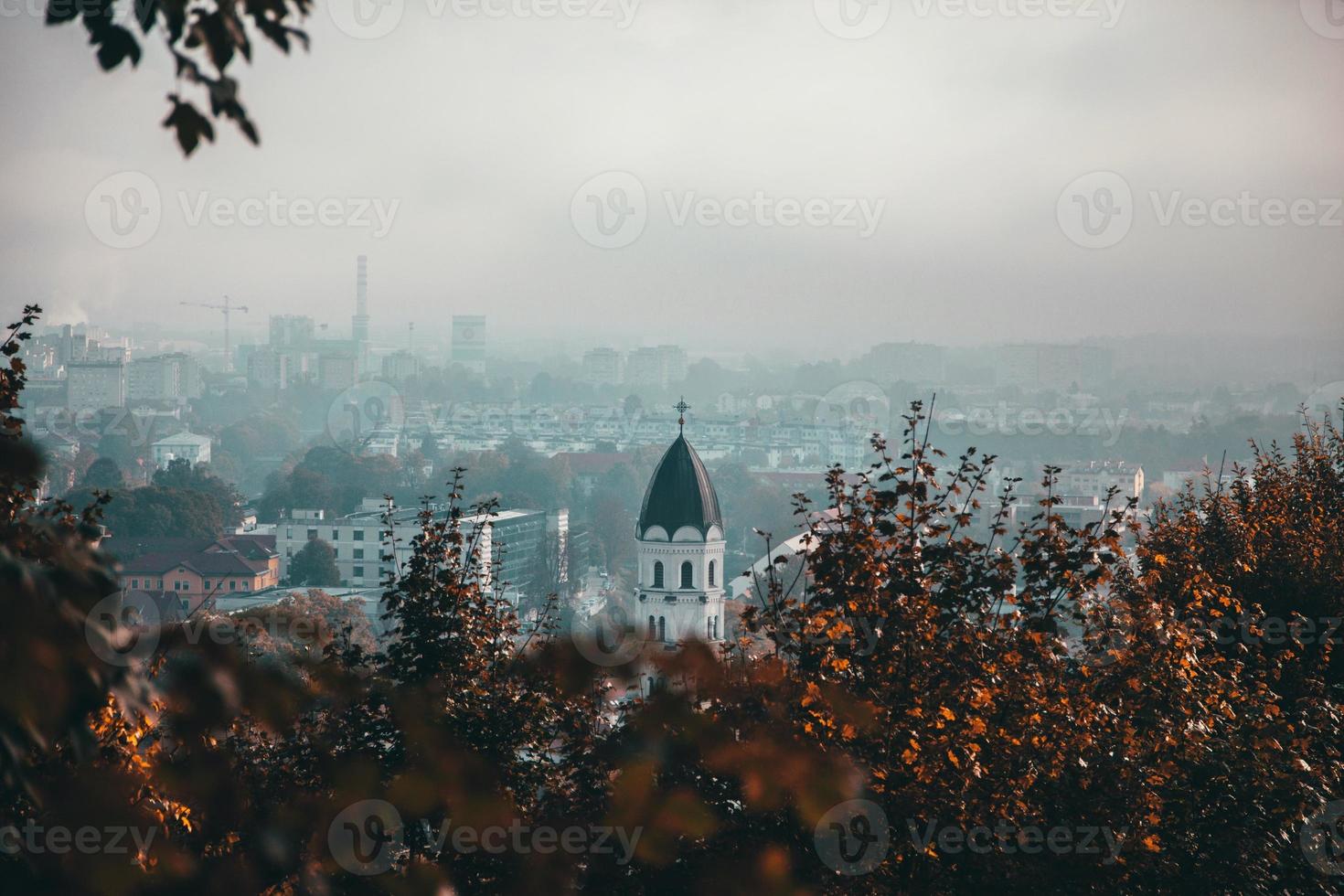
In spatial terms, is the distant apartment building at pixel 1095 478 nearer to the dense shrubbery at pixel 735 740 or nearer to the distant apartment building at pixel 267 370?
the dense shrubbery at pixel 735 740

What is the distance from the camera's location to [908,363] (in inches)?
4542

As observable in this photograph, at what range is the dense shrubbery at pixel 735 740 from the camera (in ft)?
5.77

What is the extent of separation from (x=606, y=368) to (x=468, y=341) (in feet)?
55.8

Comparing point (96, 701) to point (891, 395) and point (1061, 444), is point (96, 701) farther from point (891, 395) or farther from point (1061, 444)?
point (891, 395)

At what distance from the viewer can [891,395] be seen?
10212 cm

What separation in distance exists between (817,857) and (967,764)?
68cm

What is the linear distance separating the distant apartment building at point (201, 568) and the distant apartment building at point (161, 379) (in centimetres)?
5857
